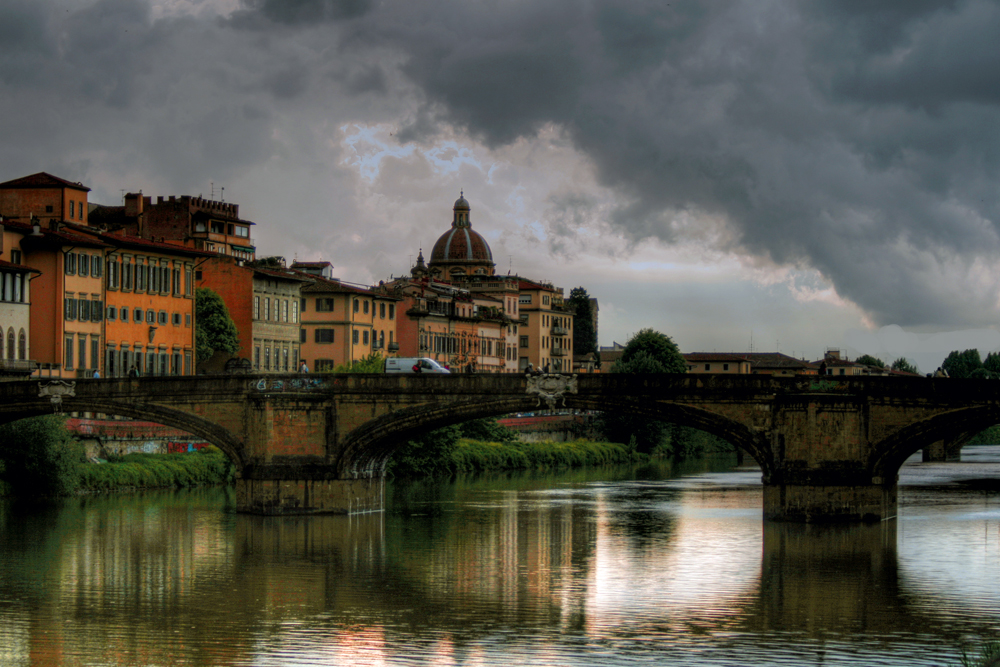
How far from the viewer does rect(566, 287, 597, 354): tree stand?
180000 mm

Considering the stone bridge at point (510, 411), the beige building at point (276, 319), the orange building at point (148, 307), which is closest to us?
the stone bridge at point (510, 411)

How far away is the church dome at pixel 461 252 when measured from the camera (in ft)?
550

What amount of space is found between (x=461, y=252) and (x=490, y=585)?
127m

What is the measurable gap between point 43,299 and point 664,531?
36.8 meters

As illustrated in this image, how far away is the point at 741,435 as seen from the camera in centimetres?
5538

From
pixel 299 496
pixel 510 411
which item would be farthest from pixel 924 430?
pixel 299 496

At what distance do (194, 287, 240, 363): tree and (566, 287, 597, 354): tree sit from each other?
86.4m

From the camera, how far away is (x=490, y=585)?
4231cm

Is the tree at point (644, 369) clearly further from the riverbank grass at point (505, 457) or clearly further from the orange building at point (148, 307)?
the orange building at point (148, 307)

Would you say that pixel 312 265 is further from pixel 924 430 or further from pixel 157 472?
pixel 924 430

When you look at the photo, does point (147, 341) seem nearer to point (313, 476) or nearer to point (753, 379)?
point (313, 476)

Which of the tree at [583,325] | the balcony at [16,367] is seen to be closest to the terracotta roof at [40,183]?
the balcony at [16,367]

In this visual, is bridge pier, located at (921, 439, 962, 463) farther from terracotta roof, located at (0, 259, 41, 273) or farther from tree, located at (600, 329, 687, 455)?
terracotta roof, located at (0, 259, 41, 273)

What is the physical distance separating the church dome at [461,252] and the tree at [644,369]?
4576 cm
